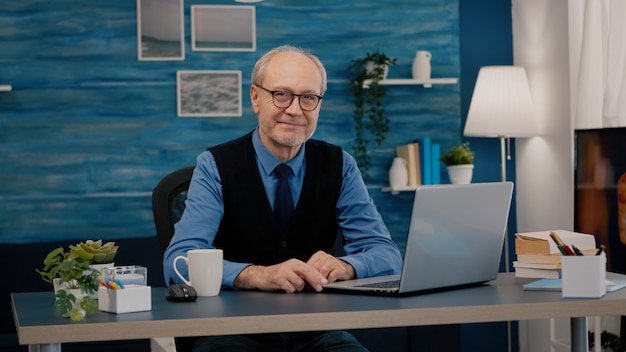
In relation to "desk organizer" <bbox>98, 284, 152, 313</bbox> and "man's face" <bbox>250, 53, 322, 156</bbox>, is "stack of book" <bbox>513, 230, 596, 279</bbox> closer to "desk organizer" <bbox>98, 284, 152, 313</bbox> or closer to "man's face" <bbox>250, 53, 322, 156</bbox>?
"man's face" <bbox>250, 53, 322, 156</bbox>

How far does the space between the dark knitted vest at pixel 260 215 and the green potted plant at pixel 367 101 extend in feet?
8.20

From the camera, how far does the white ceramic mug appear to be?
2.08 meters

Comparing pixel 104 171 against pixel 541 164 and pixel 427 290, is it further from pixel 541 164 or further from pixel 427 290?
pixel 427 290

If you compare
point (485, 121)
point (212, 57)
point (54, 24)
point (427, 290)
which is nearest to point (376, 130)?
point (485, 121)

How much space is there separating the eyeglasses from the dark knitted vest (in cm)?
17

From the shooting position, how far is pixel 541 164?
525 cm

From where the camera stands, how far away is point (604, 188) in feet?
12.3

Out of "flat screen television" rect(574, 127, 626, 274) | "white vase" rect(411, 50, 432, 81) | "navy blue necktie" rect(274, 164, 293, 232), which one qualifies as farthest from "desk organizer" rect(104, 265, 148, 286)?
"white vase" rect(411, 50, 432, 81)

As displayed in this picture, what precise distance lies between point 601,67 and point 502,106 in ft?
2.16

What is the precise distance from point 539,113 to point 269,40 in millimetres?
1534

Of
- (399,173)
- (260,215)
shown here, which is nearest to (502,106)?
(399,173)

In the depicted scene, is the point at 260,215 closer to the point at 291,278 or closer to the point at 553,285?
the point at 291,278

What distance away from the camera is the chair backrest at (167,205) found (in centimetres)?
281

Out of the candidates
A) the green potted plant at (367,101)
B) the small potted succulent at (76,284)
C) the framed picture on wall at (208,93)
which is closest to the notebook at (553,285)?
the small potted succulent at (76,284)
